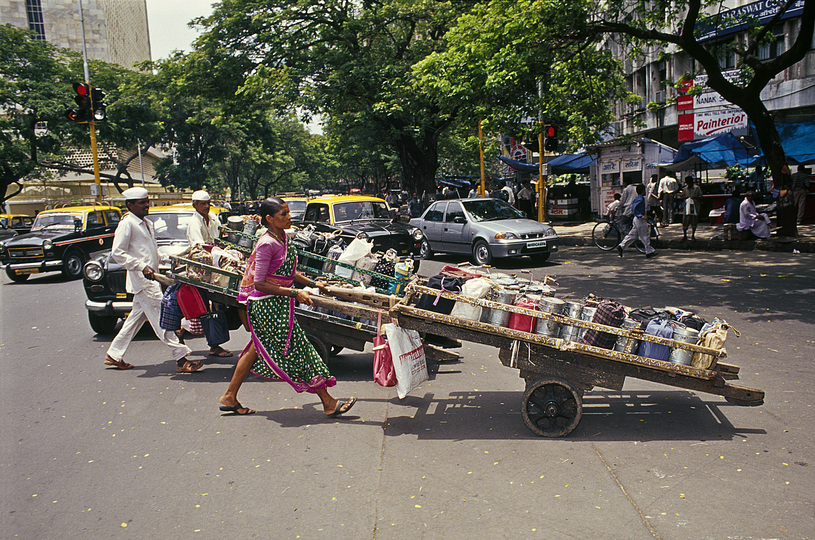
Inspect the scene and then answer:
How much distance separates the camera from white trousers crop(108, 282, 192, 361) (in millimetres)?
6227

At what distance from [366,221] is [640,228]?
6515 millimetres

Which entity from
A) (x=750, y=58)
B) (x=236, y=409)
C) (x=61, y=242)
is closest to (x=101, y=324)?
(x=236, y=409)

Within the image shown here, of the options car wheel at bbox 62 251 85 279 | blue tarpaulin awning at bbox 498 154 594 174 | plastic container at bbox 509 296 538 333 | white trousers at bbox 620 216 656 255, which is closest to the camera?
plastic container at bbox 509 296 538 333

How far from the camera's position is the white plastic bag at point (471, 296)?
4.42 meters

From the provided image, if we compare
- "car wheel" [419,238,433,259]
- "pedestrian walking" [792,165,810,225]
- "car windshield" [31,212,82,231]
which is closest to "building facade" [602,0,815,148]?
"pedestrian walking" [792,165,810,225]

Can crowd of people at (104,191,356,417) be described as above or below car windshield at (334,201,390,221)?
below

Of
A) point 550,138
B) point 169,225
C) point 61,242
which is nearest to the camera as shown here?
point 169,225

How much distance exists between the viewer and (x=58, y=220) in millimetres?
16156

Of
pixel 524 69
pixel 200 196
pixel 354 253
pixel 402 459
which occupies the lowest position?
pixel 402 459

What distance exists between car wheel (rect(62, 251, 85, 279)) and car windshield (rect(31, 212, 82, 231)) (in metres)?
1.02

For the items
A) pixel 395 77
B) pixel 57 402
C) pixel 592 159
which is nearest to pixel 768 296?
pixel 57 402

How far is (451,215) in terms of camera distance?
49.6ft

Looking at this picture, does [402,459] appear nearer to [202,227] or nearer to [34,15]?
[202,227]

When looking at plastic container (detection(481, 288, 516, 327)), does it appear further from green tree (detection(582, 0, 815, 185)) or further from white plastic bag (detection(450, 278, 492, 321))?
green tree (detection(582, 0, 815, 185))
